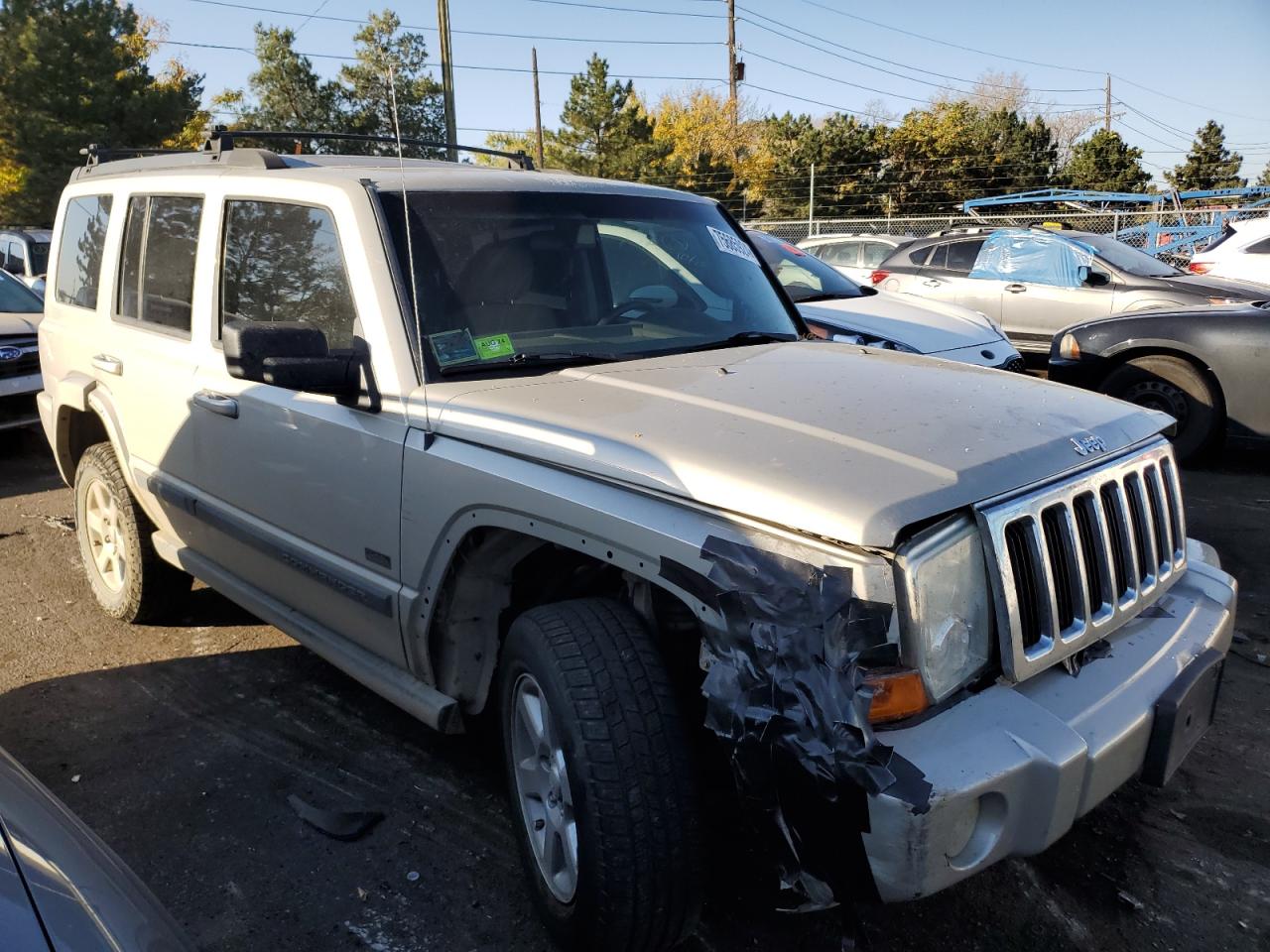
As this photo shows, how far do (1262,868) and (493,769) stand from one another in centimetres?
232

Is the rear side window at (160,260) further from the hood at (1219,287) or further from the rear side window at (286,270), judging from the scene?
the hood at (1219,287)

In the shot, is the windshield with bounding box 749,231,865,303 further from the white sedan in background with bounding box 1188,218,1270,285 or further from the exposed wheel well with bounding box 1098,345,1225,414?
the white sedan in background with bounding box 1188,218,1270,285

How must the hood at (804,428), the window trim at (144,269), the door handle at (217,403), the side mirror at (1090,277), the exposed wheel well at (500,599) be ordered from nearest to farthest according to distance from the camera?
1. the hood at (804,428)
2. the exposed wheel well at (500,599)
3. the door handle at (217,403)
4. the window trim at (144,269)
5. the side mirror at (1090,277)

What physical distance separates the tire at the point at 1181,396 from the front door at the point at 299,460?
19.4 ft

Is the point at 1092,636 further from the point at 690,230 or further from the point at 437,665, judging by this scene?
the point at 690,230

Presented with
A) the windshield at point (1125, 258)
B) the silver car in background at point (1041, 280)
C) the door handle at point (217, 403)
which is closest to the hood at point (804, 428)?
the door handle at point (217, 403)

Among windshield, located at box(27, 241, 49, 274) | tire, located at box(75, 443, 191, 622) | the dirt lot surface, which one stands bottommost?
the dirt lot surface

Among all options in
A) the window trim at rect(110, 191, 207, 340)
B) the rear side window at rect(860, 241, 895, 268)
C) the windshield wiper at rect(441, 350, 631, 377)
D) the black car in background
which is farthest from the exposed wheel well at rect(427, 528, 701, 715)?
the rear side window at rect(860, 241, 895, 268)

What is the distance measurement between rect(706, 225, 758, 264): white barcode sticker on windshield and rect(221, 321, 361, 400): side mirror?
5.17 ft

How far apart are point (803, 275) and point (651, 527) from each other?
6.13 metres

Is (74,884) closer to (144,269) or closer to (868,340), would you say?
(144,269)

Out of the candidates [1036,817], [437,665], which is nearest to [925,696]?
[1036,817]

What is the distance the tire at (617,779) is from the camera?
211 cm

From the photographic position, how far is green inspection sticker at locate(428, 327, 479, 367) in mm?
2855
